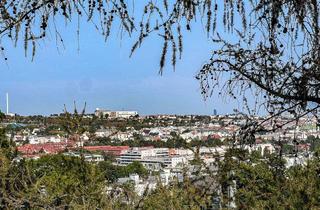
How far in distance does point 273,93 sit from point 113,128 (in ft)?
3.41

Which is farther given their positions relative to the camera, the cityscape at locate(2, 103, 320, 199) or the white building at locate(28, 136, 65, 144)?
the white building at locate(28, 136, 65, 144)

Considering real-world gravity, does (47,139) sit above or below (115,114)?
below

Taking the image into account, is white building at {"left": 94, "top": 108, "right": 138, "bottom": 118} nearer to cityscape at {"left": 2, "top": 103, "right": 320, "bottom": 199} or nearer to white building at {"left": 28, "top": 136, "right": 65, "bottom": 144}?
cityscape at {"left": 2, "top": 103, "right": 320, "bottom": 199}

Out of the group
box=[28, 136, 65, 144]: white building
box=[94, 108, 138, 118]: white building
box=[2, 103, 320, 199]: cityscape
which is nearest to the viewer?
box=[2, 103, 320, 199]: cityscape

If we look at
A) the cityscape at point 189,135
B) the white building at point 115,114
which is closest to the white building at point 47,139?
the cityscape at point 189,135

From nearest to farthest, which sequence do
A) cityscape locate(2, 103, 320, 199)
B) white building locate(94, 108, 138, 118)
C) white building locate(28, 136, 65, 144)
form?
cityscape locate(2, 103, 320, 199), white building locate(94, 108, 138, 118), white building locate(28, 136, 65, 144)

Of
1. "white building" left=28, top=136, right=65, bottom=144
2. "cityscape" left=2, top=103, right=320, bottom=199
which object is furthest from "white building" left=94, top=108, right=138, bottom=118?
"white building" left=28, top=136, right=65, bottom=144

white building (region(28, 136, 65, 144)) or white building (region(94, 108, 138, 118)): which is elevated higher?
white building (region(94, 108, 138, 118))

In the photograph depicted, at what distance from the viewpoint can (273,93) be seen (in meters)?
1.49

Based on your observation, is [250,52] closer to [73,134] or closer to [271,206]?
[73,134]

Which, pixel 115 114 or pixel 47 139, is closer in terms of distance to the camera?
pixel 115 114

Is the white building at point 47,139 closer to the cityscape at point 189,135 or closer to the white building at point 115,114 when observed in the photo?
the cityscape at point 189,135

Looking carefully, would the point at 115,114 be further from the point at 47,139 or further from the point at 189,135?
the point at 47,139

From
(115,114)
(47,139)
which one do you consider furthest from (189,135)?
(47,139)
